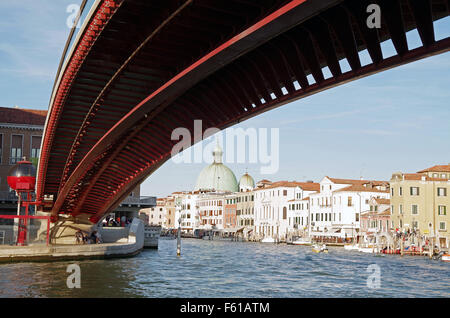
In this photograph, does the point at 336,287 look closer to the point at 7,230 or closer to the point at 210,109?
the point at 210,109

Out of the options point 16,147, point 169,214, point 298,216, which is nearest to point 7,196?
point 16,147

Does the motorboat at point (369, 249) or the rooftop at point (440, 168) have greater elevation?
the rooftop at point (440, 168)

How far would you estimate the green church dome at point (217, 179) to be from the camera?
12150cm

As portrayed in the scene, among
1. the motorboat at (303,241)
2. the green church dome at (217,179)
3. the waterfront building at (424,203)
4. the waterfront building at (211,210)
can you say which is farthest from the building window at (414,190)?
the green church dome at (217,179)

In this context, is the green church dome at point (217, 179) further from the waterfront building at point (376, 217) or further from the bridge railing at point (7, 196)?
the bridge railing at point (7, 196)

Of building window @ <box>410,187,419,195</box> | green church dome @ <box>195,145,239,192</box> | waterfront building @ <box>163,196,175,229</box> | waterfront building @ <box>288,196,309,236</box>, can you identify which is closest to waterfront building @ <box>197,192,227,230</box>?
green church dome @ <box>195,145,239,192</box>

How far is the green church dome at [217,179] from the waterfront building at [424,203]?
2642 inches

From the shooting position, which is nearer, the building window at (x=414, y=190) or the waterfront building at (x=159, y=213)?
the building window at (x=414, y=190)

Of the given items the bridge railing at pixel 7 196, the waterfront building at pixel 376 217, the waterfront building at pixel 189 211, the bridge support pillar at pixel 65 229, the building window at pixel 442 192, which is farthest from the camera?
the waterfront building at pixel 189 211

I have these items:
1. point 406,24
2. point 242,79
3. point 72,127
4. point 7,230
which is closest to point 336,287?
point 242,79

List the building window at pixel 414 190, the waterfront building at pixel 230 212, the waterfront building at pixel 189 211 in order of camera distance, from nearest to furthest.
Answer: the building window at pixel 414 190 → the waterfront building at pixel 230 212 → the waterfront building at pixel 189 211

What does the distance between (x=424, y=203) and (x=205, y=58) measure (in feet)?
158

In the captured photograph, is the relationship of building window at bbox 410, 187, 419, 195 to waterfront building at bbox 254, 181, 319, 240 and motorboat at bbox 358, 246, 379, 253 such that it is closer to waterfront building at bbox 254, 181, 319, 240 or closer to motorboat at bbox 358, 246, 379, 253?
motorboat at bbox 358, 246, 379, 253
